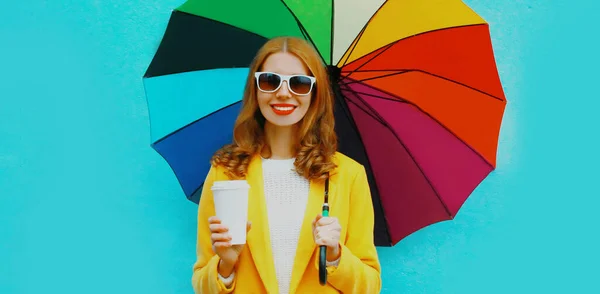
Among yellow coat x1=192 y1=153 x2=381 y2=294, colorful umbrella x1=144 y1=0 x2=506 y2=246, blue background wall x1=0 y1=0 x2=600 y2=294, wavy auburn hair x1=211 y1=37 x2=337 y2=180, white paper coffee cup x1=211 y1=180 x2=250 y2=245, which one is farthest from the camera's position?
blue background wall x1=0 y1=0 x2=600 y2=294

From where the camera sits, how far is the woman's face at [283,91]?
6.62 ft

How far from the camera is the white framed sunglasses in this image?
2.01 metres

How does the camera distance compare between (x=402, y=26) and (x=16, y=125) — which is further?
(x=16, y=125)

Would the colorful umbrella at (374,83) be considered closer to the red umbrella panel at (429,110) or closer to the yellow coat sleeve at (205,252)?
the red umbrella panel at (429,110)

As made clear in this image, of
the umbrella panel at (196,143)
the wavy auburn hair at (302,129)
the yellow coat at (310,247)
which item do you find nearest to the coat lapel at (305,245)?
the yellow coat at (310,247)

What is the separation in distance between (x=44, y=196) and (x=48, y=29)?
2.60 feet

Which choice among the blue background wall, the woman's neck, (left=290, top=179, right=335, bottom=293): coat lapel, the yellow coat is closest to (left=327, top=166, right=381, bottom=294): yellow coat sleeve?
the yellow coat

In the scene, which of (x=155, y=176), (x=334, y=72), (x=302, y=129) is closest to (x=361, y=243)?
(x=302, y=129)

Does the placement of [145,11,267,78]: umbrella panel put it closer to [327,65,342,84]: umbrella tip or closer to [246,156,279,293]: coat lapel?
[327,65,342,84]: umbrella tip

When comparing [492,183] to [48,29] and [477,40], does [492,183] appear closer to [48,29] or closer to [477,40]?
[477,40]

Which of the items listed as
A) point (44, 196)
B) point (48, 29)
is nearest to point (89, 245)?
point (44, 196)

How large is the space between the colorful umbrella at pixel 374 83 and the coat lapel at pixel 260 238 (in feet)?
1.46

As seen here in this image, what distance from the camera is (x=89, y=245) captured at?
3.00 metres

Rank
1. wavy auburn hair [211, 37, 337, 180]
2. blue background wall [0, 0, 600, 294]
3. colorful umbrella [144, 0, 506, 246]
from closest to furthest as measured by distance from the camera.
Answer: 1. wavy auburn hair [211, 37, 337, 180]
2. colorful umbrella [144, 0, 506, 246]
3. blue background wall [0, 0, 600, 294]
